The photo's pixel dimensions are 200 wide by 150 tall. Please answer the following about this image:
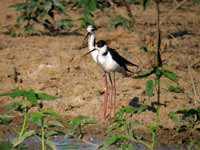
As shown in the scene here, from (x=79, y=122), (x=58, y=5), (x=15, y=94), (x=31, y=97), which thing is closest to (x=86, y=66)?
(x=58, y=5)

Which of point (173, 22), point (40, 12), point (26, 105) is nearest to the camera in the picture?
point (26, 105)

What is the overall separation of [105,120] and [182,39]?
3805mm

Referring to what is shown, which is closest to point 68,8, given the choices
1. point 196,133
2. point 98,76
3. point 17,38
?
point 17,38

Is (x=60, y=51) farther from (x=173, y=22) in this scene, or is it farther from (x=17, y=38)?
(x=173, y=22)

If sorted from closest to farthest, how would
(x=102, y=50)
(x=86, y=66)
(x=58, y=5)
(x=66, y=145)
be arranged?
(x=66, y=145), (x=102, y=50), (x=86, y=66), (x=58, y=5)

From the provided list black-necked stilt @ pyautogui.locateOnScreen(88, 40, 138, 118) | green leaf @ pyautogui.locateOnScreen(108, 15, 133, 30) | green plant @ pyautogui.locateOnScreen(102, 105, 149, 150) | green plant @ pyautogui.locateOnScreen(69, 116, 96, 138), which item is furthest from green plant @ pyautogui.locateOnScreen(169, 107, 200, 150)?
green leaf @ pyautogui.locateOnScreen(108, 15, 133, 30)

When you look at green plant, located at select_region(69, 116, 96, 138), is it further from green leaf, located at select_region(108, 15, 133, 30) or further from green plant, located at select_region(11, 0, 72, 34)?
green plant, located at select_region(11, 0, 72, 34)

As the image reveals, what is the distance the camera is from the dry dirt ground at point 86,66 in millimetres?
9102

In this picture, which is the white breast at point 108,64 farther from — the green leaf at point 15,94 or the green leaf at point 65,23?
the green leaf at point 15,94

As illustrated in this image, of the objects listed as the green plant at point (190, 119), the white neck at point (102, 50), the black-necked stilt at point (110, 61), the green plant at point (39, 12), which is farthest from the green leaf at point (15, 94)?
the green plant at point (39, 12)

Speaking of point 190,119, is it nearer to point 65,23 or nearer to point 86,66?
point 86,66

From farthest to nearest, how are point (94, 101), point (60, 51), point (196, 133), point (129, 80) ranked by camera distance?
point (60, 51) < point (129, 80) < point (94, 101) < point (196, 133)

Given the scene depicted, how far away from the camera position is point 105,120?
28.3 ft

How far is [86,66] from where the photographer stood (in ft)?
34.3
